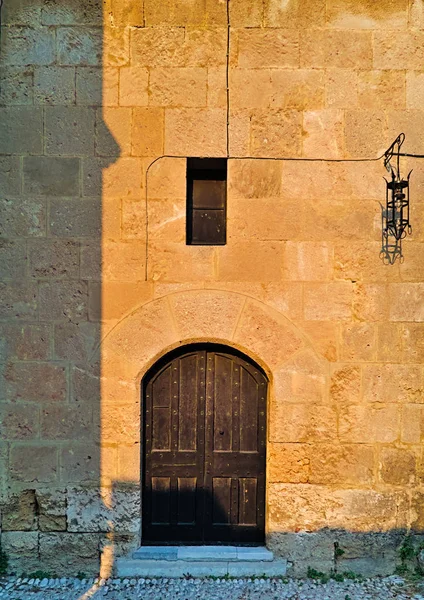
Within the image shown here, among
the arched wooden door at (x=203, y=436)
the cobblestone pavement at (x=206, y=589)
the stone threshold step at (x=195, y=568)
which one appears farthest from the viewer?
the arched wooden door at (x=203, y=436)

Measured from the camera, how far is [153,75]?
3783mm

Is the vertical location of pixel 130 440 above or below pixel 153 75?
below

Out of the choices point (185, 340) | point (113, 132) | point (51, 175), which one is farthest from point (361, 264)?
point (51, 175)

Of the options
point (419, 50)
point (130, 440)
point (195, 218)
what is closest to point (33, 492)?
point (130, 440)

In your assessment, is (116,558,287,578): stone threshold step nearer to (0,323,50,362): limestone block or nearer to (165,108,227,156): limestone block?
(0,323,50,362): limestone block

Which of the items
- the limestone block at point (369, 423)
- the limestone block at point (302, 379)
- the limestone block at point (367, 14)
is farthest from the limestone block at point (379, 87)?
the limestone block at point (369, 423)

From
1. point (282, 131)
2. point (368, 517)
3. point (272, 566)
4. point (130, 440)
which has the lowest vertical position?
point (272, 566)

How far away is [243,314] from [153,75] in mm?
2124

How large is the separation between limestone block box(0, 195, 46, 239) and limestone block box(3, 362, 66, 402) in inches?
43.0

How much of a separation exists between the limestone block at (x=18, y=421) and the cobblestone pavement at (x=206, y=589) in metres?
1.18

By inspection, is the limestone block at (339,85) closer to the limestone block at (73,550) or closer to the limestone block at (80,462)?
the limestone block at (80,462)

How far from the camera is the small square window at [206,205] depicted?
4.00 metres

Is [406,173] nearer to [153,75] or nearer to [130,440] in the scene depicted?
[153,75]

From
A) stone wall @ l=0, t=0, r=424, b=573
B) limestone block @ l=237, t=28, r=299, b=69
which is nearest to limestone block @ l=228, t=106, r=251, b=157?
stone wall @ l=0, t=0, r=424, b=573
